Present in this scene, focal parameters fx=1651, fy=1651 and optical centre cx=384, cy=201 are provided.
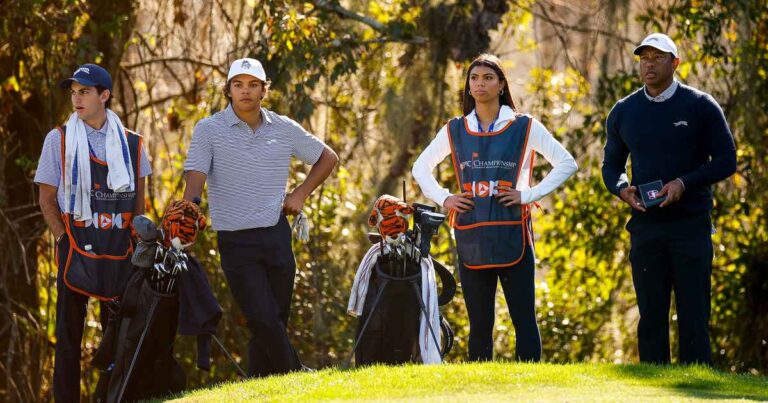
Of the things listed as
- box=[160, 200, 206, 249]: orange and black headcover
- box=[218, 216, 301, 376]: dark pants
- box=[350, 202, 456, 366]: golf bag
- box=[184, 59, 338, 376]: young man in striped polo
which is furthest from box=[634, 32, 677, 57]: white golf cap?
box=[160, 200, 206, 249]: orange and black headcover

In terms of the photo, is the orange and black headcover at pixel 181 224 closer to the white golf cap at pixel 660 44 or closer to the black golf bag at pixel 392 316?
the black golf bag at pixel 392 316

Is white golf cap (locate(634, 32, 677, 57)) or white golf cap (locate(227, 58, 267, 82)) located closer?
white golf cap (locate(634, 32, 677, 57))

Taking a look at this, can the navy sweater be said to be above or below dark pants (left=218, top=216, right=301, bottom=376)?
above

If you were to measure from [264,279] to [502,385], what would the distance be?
1597 mm

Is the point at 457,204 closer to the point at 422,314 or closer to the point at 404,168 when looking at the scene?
the point at 422,314

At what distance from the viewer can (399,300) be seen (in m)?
8.62

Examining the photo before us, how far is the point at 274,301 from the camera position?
29.0 feet

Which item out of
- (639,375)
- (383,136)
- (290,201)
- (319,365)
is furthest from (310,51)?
(639,375)

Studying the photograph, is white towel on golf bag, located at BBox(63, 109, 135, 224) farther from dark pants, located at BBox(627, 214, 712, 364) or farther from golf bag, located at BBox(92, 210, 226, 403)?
dark pants, located at BBox(627, 214, 712, 364)

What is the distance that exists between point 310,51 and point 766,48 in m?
4.06

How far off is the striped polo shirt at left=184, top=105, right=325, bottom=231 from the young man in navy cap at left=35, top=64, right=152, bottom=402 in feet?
1.32

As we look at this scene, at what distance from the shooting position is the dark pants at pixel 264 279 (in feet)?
28.7

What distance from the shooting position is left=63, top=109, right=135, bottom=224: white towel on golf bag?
8609mm

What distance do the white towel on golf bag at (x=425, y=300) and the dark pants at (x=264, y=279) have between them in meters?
0.43
